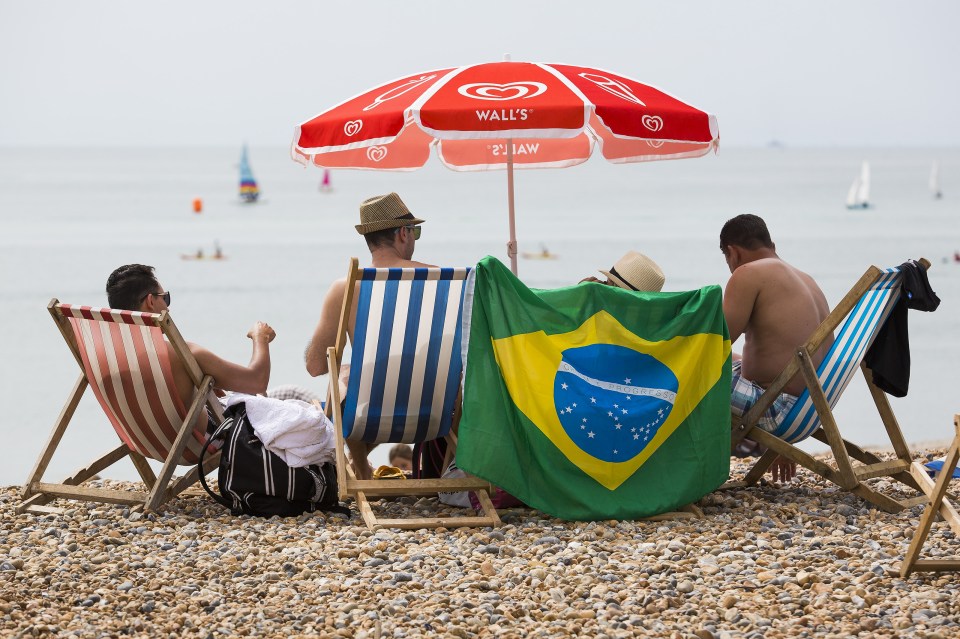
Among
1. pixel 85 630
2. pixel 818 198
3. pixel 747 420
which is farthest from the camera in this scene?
pixel 818 198

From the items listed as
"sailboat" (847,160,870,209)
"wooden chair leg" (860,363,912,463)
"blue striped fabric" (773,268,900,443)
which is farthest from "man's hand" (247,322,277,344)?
"sailboat" (847,160,870,209)

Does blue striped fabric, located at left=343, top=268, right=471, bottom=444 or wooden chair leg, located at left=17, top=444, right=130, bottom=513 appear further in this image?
wooden chair leg, located at left=17, top=444, right=130, bottom=513

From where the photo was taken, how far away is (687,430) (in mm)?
4359

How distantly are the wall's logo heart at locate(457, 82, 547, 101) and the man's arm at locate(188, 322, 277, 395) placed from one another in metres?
1.27

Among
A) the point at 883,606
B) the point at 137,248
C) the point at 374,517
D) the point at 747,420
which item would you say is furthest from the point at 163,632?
the point at 137,248

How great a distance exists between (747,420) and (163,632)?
2526 millimetres

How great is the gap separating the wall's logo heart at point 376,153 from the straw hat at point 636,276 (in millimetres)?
1970

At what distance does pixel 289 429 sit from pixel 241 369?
13.8 inches

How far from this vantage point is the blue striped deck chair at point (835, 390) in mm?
4395

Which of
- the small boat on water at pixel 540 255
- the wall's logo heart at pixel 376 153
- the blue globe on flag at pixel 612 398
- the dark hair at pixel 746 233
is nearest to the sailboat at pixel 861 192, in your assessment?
the small boat on water at pixel 540 255

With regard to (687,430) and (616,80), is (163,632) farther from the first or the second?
(616,80)

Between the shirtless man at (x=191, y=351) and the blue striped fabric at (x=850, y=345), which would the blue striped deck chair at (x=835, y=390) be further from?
the shirtless man at (x=191, y=351)

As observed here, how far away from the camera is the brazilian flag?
421 centimetres

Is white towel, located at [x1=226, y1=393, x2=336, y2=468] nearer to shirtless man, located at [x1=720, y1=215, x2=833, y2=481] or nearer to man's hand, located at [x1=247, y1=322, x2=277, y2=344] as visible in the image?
man's hand, located at [x1=247, y1=322, x2=277, y2=344]
